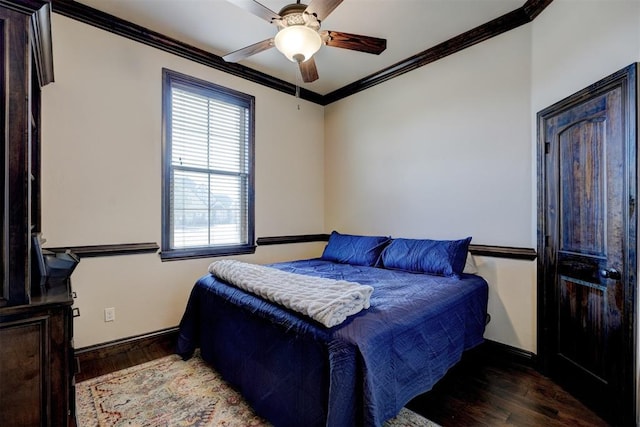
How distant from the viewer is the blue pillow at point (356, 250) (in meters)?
3.17

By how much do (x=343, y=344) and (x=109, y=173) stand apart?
8.10 ft

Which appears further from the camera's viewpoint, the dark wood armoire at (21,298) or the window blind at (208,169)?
the window blind at (208,169)

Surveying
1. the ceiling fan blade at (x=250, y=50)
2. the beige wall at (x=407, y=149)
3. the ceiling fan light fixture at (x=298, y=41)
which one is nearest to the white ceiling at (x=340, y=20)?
the beige wall at (x=407, y=149)

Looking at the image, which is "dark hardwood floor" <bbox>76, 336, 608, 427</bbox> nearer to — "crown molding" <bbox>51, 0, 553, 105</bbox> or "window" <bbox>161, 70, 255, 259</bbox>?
"window" <bbox>161, 70, 255, 259</bbox>

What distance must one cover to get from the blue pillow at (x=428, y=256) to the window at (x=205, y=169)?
64.7 inches

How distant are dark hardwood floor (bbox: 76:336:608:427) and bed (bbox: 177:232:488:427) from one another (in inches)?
10.0

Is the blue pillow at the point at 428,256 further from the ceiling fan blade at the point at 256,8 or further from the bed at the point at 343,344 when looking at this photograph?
the ceiling fan blade at the point at 256,8

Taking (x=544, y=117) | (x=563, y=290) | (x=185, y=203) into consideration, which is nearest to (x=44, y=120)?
(x=185, y=203)

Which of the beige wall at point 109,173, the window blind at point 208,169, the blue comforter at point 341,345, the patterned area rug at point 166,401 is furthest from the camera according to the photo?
the window blind at point 208,169

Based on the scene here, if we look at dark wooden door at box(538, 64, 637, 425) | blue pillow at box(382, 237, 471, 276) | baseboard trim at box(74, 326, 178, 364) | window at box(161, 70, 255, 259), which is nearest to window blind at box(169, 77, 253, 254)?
window at box(161, 70, 255, 259)

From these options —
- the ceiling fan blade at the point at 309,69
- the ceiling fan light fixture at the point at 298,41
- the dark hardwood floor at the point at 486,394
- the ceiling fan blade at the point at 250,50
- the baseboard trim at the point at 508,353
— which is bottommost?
the dark hardwood floor at the point at 486,394

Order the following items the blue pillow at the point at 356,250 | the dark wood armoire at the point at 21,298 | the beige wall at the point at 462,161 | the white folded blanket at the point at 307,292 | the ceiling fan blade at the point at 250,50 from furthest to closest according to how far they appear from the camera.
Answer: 1. the blue pillow at the point at 356,250
2. the beige wall at the point at 462,161
3. the ceiling fan blade at the point at 250,50
4. the white folded blanket at the point at 307,292
5. the dark wood armoire at the point at 21,298

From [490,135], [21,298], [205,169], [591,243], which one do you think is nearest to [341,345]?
[21,298]

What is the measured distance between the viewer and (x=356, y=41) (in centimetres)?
212
